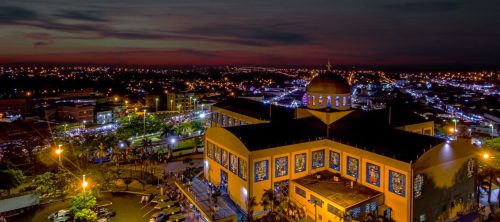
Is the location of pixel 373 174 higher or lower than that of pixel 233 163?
lower

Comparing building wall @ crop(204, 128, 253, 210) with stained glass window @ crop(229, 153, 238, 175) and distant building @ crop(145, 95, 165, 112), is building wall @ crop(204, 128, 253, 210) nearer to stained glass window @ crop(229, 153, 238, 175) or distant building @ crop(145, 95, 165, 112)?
stained glass window @ crop(229, 153, 238, 175)

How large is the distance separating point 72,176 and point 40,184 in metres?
2.70

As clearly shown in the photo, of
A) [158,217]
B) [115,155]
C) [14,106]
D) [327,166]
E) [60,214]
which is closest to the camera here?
[158,217]

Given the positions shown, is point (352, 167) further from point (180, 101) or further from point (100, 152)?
point (180, 101)

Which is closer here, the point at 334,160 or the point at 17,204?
the point at 334,160

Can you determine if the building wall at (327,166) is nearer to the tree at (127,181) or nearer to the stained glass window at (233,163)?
the stained glass window at (233,163)

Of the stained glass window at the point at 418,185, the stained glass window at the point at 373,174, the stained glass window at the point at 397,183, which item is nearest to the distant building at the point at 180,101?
the stained glass window at the point at 373,174

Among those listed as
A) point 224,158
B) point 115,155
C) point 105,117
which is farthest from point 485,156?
point 105,117

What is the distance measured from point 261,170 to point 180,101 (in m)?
72.0

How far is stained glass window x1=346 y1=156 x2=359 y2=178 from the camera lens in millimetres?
28030

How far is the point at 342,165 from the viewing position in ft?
96.0

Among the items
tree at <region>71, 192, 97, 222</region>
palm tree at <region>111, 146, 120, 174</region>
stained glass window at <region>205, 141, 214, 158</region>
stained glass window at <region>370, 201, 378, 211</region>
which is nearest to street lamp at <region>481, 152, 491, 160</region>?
stained glass window at <region>370, 201, 378, 211</region>

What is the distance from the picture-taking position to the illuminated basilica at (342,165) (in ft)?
80.4

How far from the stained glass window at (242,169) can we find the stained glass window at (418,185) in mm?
11946
